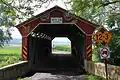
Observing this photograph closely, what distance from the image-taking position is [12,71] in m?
13.4

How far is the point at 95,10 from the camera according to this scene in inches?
569

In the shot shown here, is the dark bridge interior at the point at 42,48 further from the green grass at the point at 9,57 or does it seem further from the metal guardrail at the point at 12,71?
the metal guardrail at the point at 12,71

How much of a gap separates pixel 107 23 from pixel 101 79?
17.2 ft

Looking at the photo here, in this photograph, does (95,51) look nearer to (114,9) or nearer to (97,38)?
(114,9)

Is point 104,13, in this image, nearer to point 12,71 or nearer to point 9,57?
point 12,71

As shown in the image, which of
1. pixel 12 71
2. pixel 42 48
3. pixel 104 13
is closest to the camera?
pixel 12 71

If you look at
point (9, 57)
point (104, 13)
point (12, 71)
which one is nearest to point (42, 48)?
point (9, 57)

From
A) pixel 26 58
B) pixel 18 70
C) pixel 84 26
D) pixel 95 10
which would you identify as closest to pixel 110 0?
pixel 95 10

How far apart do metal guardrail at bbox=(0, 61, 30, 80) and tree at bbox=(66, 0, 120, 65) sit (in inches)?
146

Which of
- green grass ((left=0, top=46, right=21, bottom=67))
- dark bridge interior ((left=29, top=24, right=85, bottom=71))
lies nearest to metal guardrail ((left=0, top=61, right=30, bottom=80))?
green grass ((left=0, top=46, right=21, bottom=67))

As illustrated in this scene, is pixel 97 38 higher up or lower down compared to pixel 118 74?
higher up

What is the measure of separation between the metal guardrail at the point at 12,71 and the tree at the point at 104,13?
371cm

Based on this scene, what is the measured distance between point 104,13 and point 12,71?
590cm

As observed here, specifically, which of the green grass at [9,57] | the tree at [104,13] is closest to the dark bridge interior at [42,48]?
the green grass at [9,57]
